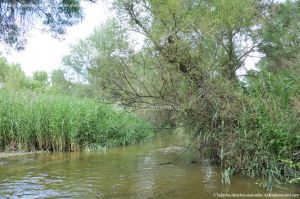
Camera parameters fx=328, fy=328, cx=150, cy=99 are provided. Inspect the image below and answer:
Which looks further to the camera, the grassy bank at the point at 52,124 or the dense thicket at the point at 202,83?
the grassy bank at the point at 52,124

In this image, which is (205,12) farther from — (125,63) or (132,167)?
(132,167)

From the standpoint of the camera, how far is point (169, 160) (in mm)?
8180

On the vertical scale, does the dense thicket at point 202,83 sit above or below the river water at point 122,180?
above

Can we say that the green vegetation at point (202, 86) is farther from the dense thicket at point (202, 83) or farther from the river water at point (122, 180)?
the river water at point (122, 180)

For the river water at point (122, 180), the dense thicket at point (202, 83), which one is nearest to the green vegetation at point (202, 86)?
the dense thicket at point (202, 83)

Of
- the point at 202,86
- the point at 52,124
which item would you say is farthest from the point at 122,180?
the point at 52,124

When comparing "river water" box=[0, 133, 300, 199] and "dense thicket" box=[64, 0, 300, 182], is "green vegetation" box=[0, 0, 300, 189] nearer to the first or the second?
"dense thicket" box=[64, 0, 300, 182]

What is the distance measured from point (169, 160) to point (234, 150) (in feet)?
7.55

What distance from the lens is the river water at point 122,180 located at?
5141 mm

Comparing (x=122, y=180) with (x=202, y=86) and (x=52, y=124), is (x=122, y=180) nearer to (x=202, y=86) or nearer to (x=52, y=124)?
(x=202, y=86)

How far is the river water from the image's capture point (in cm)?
514

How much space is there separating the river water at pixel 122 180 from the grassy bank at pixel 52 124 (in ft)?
7.57

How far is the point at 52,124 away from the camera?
10.9m

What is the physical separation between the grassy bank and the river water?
231 cm
